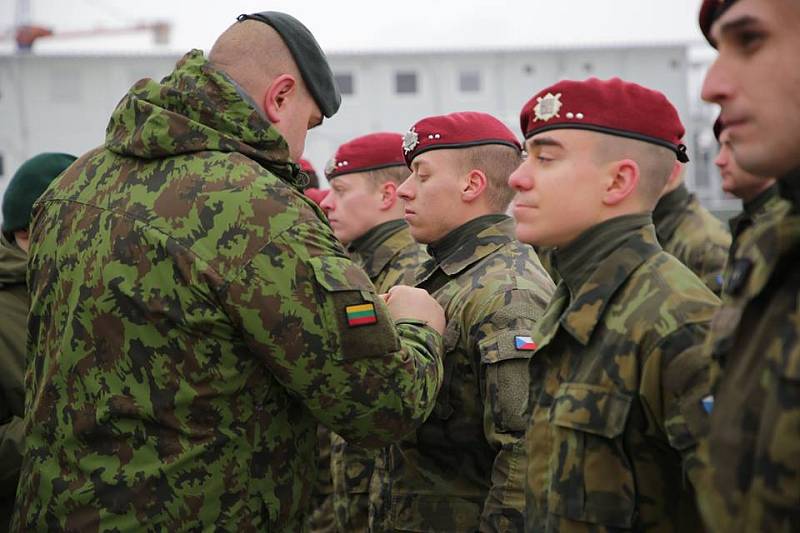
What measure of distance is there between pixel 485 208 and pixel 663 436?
1.87 metres

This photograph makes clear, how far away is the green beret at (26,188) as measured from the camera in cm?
433

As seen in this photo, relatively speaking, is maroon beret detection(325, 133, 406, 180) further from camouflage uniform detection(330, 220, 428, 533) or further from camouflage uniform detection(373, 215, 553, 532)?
camouflage uniform detection(373, 215, 553, 532)

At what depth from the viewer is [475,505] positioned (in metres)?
3.67

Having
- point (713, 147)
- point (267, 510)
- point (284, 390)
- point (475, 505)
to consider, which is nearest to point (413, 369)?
point (284, 390)

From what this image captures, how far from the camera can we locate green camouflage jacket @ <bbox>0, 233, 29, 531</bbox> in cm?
375

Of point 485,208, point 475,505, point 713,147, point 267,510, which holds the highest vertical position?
point 485,208

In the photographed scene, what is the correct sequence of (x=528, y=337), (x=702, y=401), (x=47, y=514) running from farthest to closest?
1. (x=528, y=337)
2. (x=47, y=514)
3. (x=702, y=401)

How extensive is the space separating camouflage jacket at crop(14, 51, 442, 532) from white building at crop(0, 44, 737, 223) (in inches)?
1202

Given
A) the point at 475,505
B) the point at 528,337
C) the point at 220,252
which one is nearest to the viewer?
the point at 220,252

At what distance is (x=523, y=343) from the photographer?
3400mm

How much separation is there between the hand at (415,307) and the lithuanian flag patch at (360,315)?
1.58 feet

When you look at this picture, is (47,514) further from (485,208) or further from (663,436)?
(485,208)

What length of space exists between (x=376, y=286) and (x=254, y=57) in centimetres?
248

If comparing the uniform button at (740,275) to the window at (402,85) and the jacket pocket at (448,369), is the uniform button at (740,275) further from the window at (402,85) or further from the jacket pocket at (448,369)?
Result: the window at (402,85)
